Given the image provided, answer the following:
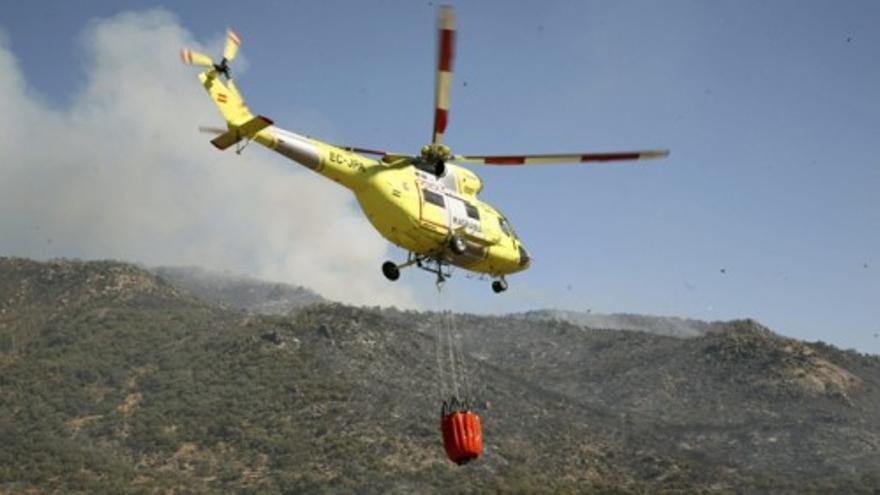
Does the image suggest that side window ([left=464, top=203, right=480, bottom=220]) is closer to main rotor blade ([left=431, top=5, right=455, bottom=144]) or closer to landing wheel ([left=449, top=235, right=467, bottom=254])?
landing wheel ([left=449, top=235, right=467, bottom=254])

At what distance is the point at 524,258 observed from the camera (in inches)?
1104

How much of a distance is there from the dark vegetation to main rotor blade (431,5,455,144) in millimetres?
46041

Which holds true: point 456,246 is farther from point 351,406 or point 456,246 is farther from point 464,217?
point 351,406

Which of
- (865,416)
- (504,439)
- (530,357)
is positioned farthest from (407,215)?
(530,357)

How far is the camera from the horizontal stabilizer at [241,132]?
20.4 m

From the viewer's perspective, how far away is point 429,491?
62469 millimetres

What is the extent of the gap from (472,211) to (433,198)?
6.44ft

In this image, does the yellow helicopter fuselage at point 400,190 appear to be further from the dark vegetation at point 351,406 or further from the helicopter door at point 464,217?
the dark vegetation at point 351,406

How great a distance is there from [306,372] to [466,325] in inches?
2666

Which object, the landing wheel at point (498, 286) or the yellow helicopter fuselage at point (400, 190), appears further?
the landing wheel at point (498, 286)

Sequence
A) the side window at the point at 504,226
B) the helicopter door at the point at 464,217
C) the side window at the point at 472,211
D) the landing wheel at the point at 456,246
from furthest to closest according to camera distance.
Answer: the side window at the point at 504,226, the side window at the point at 472,211, the helicopter door at the point at 464,217, the landing wheel at the point at 456,246

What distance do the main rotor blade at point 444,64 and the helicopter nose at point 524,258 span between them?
748 centimetres

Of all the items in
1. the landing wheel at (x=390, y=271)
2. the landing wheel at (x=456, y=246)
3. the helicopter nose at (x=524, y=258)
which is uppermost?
the helicopter nose at (x=524, y=258)

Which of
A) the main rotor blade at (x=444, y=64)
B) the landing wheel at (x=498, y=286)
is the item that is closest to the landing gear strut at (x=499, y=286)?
the landing wheel at (x=498, y=286)
